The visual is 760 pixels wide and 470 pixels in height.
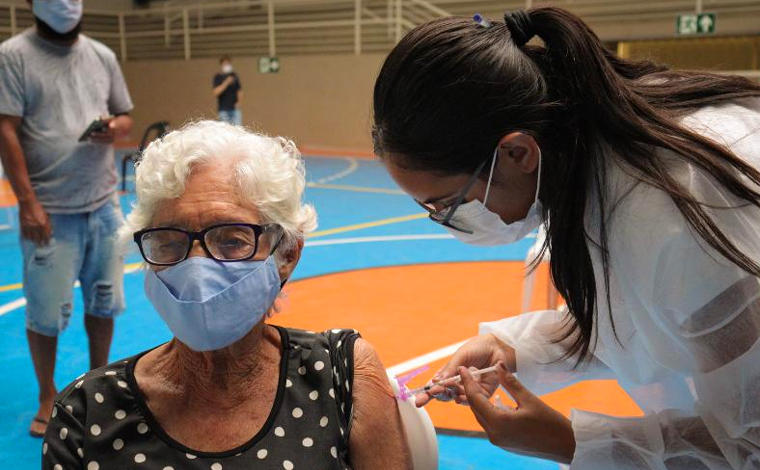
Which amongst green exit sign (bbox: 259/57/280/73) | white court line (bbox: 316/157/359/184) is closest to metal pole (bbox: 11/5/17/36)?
green exit sign (bbox: 259/57/280/73)

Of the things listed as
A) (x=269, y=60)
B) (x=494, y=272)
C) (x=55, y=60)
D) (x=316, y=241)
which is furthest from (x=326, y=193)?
(x=269, y=60)

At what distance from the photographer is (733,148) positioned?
145 centimetres

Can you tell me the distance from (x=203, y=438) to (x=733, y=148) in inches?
48.7

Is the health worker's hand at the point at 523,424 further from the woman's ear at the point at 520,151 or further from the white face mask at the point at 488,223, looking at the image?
the woman's ear at the point at 520,151

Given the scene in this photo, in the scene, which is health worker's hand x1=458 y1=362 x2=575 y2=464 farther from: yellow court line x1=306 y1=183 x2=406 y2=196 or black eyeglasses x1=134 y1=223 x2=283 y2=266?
yellow court line x1=306 y1=183 x2=406 y2=196

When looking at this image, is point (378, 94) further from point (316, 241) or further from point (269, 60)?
point (269, 60)

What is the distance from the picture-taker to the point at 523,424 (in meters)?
1.72

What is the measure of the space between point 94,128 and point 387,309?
7.36 feet

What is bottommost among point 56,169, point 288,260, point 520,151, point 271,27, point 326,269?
point 326,269

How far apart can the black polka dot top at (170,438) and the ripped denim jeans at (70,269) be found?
1745 mm

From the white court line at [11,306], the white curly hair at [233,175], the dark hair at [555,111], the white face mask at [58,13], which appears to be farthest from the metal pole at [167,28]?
the dark hair at [555,111]

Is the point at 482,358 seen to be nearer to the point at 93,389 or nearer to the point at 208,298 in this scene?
the point at 208,298

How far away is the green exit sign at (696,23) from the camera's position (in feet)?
40.7

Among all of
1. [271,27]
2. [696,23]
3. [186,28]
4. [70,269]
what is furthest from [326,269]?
[186,28]
